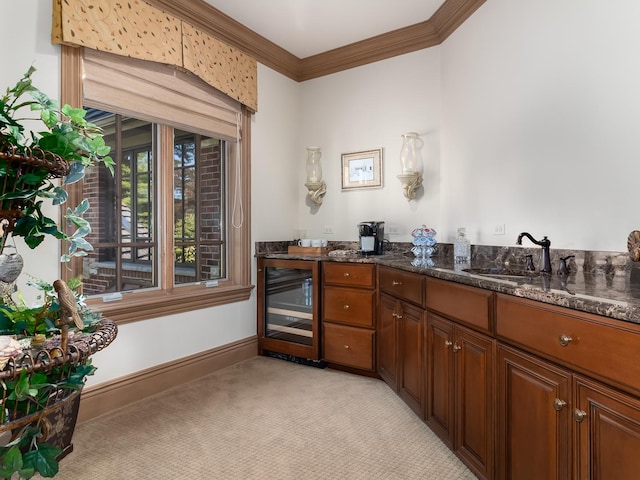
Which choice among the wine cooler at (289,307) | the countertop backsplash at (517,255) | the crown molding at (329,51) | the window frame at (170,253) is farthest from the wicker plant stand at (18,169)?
the wine cooler at (289,307)

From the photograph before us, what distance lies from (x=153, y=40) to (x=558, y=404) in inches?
119

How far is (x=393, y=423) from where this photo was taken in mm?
2295

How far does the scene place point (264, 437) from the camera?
2.12 meters

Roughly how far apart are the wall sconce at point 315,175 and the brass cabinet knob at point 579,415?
3.01m

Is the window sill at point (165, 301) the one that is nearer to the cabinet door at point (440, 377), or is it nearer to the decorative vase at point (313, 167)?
the decorative vase at point (313, 167)

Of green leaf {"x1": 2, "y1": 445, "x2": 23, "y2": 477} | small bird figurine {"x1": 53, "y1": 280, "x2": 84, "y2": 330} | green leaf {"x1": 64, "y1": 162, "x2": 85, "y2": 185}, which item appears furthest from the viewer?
green leaf {"x1": 64, "y1": 162, "x2": 85, "y2": 185}

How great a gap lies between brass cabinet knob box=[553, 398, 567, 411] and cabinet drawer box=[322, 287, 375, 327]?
1731 mm

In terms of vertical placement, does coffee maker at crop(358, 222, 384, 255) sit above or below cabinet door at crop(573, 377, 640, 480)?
above

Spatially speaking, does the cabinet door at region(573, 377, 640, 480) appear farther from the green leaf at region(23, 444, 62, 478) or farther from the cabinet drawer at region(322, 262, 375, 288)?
the cabinet drawer at region(322, 262, 375, 288)

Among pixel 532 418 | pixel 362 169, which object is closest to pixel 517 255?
pixel 532 418

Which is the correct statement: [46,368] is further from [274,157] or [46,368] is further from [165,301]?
[274,157]

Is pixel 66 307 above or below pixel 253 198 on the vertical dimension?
below

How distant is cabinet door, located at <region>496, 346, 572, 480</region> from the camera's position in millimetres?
1248

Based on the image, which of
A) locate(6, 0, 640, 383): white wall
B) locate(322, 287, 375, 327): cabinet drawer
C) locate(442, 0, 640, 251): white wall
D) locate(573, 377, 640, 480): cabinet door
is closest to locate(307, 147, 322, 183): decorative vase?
locate(6, 0, 640, 383): white wall
